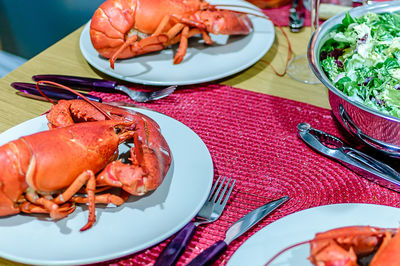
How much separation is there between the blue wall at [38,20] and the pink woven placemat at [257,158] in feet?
5.60

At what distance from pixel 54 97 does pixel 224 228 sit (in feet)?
1.96

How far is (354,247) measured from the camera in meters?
0.59

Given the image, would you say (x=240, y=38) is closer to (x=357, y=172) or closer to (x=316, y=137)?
(x=316, y=137)

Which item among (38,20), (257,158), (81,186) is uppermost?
(81,186)

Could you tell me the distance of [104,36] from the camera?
4.23 feet

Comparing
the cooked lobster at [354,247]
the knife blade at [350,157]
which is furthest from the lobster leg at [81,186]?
the knife blade at [350,157]

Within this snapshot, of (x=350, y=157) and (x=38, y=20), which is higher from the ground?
(x=350, y=157)

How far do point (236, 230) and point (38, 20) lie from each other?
8.00 ft

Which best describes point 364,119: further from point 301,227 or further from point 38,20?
point 38,20

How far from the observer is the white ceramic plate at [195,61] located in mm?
1212

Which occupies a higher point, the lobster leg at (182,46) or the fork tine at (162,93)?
the lobster leg at (182,46)

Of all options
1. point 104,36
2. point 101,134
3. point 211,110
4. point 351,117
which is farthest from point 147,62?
point 351,117

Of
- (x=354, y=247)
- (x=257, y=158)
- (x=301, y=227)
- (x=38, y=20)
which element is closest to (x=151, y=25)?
(x=257, y=158)

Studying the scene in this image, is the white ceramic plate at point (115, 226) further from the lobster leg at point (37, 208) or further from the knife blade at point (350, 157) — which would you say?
the knife blade at point (350, 157)
